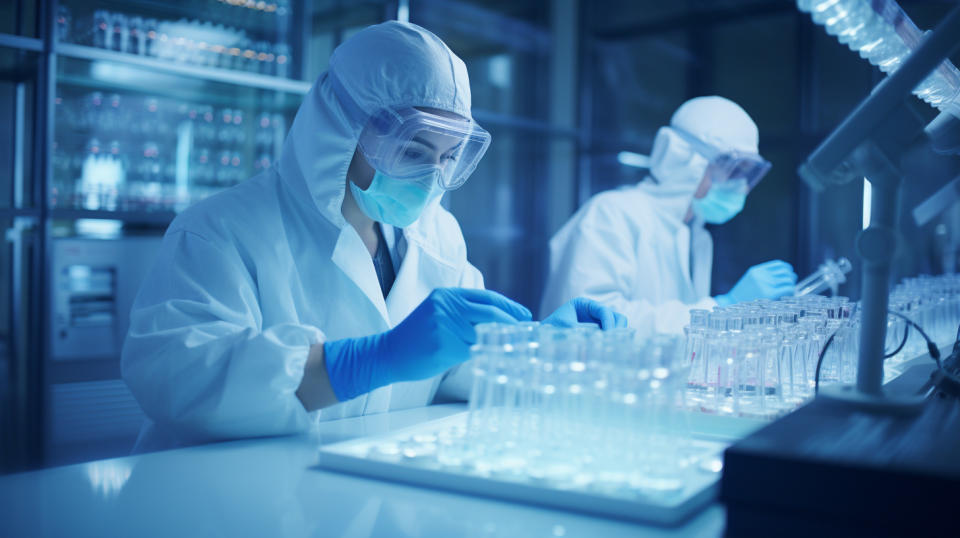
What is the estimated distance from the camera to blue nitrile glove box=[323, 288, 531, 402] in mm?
1364

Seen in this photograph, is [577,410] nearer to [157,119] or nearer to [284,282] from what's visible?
[284,282]

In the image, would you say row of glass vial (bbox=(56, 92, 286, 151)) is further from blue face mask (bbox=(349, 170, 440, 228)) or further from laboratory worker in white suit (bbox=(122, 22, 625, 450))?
blue face mask (bbox=(349, 170, 440, 228))

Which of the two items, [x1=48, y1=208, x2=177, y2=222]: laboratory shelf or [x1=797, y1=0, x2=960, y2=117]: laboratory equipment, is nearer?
[x1=797, y1=0, x2=960, y2=117]: laboratory equipment

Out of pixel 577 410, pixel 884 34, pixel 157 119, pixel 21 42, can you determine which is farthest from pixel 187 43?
pixel 577 410

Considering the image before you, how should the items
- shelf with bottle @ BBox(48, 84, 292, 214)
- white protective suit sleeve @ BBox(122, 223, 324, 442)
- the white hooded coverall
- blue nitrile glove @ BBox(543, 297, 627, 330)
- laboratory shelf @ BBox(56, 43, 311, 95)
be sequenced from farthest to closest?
shelf with bottle @ BBox(48, 84, 292, 214), the white hooded coverall, laboratory shelf @ BBox(56, 43, 311, 95), blue nitrile glove @ BBox(543, 297, 627, 330), white protective suit sleeve @ BBox(122, 223, 324, 442)

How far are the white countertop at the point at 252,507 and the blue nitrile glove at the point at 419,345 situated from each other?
0.78ft

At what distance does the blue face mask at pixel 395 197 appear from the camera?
5.61 ft

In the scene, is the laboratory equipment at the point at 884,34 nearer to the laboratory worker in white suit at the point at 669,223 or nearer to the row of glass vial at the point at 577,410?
the row of glass vial at the point at 577,410

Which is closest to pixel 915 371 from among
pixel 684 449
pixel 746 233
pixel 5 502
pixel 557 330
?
pixel 684 449

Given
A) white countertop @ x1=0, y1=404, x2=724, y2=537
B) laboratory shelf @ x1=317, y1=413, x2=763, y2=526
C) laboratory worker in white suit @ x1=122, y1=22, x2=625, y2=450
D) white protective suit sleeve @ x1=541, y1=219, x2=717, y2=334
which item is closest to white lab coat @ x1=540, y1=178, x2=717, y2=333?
white protective suit sleeve @ x1=541, y1=219, x2=717, y2=334

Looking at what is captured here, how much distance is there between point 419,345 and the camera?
137 cm

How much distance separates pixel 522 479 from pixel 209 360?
65cm

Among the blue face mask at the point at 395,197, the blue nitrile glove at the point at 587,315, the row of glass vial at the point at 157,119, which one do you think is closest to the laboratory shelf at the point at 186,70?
the row of glass vial at the point at 157,119

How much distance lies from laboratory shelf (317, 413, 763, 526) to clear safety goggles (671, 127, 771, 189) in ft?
6.34
